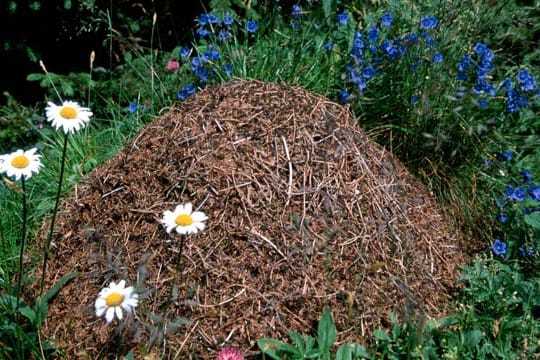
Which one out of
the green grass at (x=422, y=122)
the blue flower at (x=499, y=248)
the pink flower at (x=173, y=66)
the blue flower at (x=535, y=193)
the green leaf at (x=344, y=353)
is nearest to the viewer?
the green leaf at (x=344, y=353)

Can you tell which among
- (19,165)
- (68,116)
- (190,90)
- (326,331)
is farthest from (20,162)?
(190,90)

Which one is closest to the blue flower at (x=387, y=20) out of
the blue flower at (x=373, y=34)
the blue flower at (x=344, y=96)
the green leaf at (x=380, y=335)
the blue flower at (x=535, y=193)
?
the blue flower at (x=373, y=34)

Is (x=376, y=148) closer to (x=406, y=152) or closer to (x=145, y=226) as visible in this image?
(x=406, y=152)

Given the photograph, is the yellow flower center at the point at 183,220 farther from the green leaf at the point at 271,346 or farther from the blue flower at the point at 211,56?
the blue flower at the point at 211,56

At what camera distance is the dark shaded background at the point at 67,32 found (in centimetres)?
519

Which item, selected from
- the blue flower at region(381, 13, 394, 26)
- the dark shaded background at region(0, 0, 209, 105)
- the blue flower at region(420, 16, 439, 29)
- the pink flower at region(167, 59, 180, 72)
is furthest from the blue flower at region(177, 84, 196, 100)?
the blue flower at region(420, 16, 439, 29)

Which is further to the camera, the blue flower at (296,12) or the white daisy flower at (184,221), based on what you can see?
the blue flower at (296,12)

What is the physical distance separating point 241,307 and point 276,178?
1.83 feet

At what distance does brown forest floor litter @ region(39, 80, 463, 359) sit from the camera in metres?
3.02

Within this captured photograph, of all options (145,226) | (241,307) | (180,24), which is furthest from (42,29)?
(241,307)

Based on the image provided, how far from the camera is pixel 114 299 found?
7.67 feet

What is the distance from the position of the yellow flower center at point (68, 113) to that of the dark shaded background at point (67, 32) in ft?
8.70

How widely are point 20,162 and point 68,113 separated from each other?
0.73 feet

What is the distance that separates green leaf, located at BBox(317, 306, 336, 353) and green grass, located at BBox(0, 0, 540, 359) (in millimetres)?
590
